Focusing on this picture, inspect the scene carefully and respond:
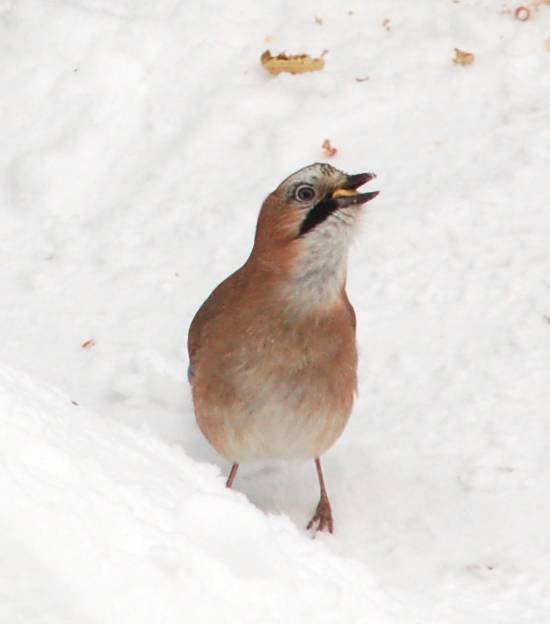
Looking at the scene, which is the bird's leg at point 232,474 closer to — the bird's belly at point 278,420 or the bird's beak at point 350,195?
the bird's belly at point 278,420

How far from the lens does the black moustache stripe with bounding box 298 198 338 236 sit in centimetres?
486

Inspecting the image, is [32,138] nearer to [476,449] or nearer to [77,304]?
[77,304]

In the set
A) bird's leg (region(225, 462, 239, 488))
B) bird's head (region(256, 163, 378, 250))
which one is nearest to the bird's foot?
bird's leg (region(225, 462, 239, 488))

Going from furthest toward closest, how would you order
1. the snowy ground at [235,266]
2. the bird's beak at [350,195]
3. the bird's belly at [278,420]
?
the bird's belly at [278,420], the bird's beak at [350,195], the snowy ground at [235,266]

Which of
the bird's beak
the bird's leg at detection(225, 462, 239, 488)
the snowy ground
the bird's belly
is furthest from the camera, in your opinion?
the bird's leg at detection(225, 462, 239, 488)

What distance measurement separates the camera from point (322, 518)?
520cm

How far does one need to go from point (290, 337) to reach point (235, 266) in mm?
1363

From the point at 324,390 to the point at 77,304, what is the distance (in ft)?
4.98

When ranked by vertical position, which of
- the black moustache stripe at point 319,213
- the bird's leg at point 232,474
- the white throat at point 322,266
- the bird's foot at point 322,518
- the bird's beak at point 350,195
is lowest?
the bird's leg at point 232,474

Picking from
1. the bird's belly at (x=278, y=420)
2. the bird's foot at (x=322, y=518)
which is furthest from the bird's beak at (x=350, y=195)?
the bird's foot at (x=322, y=518)

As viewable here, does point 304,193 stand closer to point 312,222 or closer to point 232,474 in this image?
point 312,222

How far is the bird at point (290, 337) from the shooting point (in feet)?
16.0

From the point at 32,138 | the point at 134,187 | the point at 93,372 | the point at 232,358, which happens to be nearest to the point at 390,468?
the point at 232,358

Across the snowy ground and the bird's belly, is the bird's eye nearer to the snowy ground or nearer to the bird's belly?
the bird's belly
